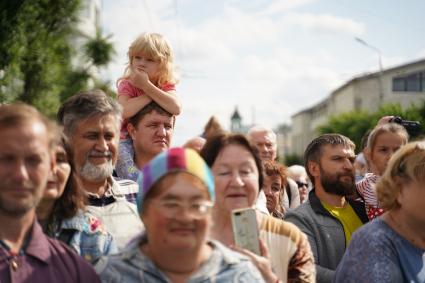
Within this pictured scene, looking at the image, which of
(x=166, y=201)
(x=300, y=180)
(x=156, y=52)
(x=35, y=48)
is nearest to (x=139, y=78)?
(x=156, y=52)

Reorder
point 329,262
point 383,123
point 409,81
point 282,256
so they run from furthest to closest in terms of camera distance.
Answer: point 409,81 < point 383,123 < point 329,262 < point 282,256

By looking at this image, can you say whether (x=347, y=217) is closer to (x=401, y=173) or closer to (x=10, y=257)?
(x=401, y=173)

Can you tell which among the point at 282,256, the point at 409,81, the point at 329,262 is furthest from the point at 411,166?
the point at 409,81

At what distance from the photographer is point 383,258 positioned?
3.84 meters

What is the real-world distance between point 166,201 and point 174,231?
0.12 meters

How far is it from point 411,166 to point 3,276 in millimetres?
2282

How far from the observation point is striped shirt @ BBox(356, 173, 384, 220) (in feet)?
17.7

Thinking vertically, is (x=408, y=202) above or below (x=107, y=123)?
below

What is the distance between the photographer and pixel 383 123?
20.4ft

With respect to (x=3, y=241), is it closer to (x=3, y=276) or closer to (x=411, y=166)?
(x=3, y=276)

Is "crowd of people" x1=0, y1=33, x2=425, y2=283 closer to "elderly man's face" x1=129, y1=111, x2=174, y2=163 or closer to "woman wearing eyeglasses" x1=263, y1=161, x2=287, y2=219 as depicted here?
"elderly man's face" x1=129, y1=111, x2=174, y2=163

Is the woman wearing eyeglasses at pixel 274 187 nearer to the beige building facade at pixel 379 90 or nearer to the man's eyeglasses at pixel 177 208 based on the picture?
the man's eyeglasses at pixel 177 208

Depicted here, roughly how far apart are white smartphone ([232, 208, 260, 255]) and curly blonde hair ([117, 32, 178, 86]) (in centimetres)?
245

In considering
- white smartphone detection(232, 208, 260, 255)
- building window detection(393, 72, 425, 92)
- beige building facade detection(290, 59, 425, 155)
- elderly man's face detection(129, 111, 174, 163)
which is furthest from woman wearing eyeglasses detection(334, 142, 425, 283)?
building window detection(393, 72, 425, 92)
